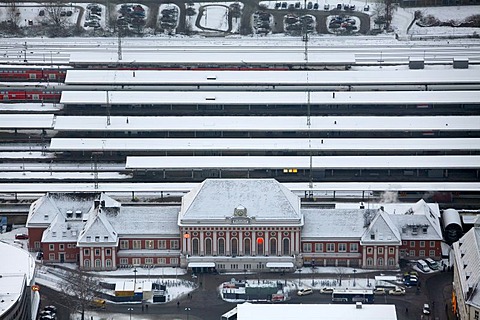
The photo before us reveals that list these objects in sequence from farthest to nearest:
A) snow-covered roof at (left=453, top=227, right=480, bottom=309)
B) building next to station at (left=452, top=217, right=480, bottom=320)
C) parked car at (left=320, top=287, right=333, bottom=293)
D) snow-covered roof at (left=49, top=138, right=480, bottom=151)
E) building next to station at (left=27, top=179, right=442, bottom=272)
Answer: snow-covered roof at (left=49, top=138, right=480, bottom=151) → building next to station at (left=27, top=179, right=442, bottom=272) → parked car at (left=320, top=287, right=333, bottom=293) → snow-covered roof at (left=453, top=227, right=480, bottom=309) → building next to station at (left=452, top=217, right=480, bottom=320)

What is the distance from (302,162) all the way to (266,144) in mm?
4485

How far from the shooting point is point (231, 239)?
14688 cm

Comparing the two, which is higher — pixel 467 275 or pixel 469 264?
pixel 469 264

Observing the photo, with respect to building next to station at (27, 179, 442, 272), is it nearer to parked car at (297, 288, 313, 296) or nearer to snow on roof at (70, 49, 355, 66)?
parked car at (297, 288, 313, 296)

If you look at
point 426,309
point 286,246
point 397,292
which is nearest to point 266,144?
point 286,246

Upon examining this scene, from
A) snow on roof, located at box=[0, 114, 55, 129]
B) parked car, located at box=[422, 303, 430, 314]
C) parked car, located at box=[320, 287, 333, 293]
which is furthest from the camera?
snow on roof, located at box=[0, 114, 55, 129]

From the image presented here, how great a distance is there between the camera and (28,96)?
7092 inches

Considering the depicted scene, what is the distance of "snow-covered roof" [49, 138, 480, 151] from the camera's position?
540ft

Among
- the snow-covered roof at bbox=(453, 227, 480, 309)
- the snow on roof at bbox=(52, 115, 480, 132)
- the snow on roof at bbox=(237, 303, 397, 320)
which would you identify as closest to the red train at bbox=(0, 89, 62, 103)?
the snow on roof at bbox=(52, 115, 480, 132)

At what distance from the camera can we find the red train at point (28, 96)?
590ft

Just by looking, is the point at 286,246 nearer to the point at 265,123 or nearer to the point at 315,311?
the point at 315,311

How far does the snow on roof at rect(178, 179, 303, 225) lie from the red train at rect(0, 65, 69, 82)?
41193mm

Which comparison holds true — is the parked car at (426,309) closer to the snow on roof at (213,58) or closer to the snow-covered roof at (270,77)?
the snow-covered roof at (270,77)

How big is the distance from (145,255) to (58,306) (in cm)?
1081
